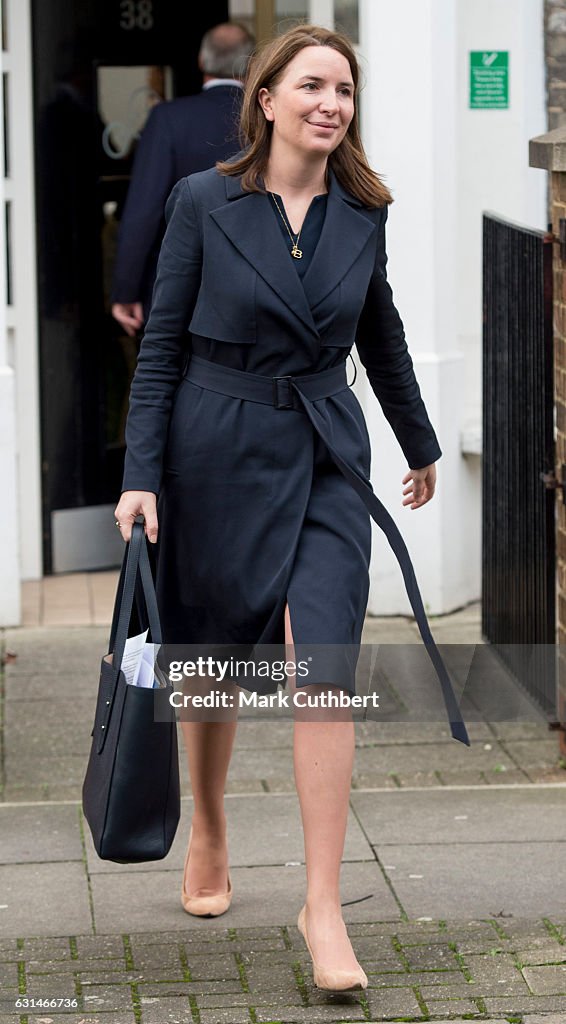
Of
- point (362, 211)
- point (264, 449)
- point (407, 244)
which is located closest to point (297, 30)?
point (362, 211)

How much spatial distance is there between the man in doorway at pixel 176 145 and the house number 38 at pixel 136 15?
889mm

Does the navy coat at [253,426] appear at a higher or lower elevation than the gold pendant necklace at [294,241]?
lower

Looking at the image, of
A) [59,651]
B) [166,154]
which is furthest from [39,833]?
[166,154]

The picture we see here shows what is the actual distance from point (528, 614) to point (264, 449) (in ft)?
6.66

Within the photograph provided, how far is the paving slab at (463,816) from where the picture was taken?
4.52 metres

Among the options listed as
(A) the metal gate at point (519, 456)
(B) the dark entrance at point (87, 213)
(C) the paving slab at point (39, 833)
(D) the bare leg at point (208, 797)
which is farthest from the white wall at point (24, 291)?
(D) the bare leg at point (208, 797)

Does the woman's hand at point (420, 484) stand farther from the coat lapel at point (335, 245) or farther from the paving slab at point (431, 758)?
the paving slab at point (431, 758)

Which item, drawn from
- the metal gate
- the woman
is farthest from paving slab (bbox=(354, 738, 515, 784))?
the woman

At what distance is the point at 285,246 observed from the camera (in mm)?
3619

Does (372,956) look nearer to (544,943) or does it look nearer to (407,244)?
(544,943)

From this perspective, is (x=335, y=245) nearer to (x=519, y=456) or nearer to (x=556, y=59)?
(x=519, y=456)

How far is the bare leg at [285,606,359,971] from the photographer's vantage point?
350 centimetres

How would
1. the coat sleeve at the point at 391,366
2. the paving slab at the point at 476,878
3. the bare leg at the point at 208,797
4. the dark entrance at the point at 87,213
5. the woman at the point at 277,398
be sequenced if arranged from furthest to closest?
1. the dark entrance at the point at 87,213
2. the paving slab at the point at 476,878
3. the bare leg at the point at 208,797
4. the coat sleeve at the point at 391,366
5. the woman at the point at 277,398

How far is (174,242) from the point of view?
3.65 meters
